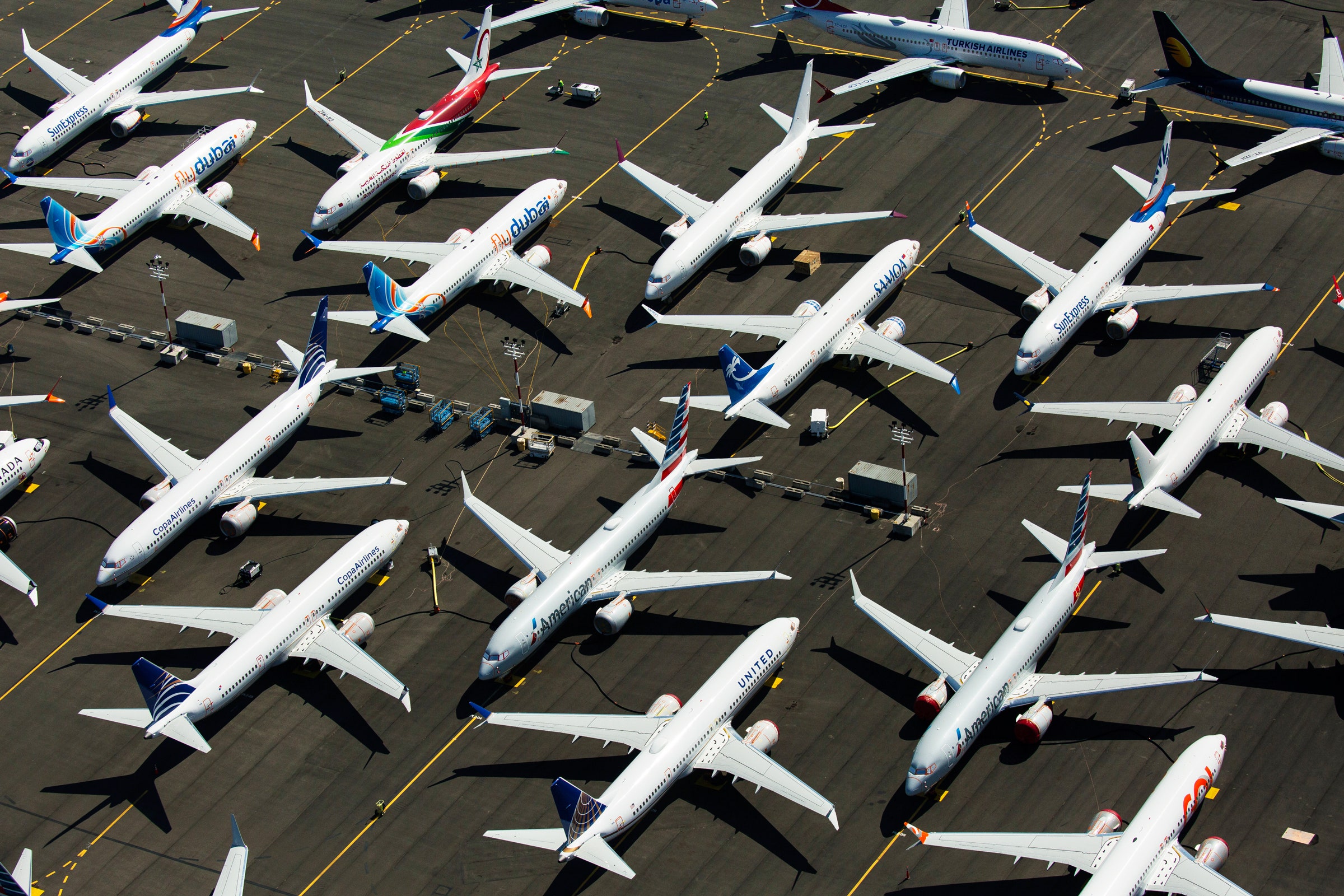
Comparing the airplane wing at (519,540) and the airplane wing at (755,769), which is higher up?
the airplane wing at (519,540)

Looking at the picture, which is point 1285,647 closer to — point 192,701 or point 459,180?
point 192,701

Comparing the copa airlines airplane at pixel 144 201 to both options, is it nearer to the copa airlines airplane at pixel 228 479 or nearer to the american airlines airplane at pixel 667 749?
the copa airlines airplane at pixel 228 479

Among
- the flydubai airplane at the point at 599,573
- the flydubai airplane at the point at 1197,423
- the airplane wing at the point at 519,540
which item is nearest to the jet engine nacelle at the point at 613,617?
the flydubai airplane at the point at 599,573

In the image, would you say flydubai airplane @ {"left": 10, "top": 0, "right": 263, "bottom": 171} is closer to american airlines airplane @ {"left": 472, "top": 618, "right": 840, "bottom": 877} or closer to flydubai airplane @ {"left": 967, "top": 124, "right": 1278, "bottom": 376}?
flydubai airplane @ {"left": 967, "top": 124, "right": 1278, "bottom": 376}

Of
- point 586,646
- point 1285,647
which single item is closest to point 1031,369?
point 1285,647

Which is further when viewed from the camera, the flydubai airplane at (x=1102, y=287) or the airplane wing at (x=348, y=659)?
the flydubai airplane at (x=1102, y=287)

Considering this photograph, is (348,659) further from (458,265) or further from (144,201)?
(144,201)

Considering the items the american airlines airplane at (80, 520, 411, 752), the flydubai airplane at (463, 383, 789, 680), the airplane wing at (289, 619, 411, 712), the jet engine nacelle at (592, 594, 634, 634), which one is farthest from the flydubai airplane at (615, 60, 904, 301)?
the airplane wing at (289, 619, 411, 712)
